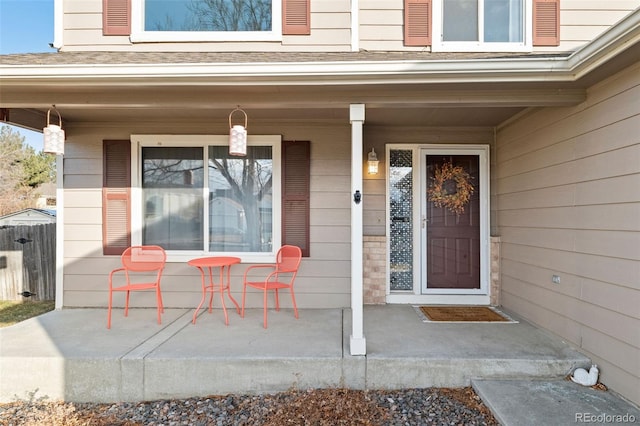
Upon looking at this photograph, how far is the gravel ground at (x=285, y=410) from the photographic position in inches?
86.7

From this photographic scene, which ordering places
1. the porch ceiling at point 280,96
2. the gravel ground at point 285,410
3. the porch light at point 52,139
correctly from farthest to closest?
1. the porch light at point 52,139
2. the porch ceiling at point 280,96
3. the gravel ground at point 285,410

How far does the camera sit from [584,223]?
8.73ft

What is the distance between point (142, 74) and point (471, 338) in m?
3.55

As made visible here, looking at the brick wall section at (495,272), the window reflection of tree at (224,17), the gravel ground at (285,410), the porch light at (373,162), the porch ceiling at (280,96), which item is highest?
the window reflection of tree at (224,17)

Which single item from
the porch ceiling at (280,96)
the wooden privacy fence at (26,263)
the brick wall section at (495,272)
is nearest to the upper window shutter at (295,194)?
the porch ceiling at (280,96)

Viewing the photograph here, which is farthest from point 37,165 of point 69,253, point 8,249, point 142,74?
point 142,74

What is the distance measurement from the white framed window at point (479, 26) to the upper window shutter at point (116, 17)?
339 cm

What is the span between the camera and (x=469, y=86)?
2.66m

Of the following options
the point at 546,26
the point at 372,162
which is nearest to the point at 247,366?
the point at 372,162

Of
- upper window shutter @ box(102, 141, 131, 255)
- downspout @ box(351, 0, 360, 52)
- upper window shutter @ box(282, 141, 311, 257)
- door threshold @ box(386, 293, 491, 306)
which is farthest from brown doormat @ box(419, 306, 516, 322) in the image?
upper window shutter @ box(102, 141, 131, 255)

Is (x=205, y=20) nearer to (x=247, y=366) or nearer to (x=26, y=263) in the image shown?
(x=247, y=366)

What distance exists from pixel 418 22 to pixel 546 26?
1.36 meters

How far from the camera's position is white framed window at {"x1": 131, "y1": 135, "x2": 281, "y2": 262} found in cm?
391

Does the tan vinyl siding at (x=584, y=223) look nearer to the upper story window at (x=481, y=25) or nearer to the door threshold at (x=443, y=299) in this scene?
the door threshold at (x=443, y=299)
